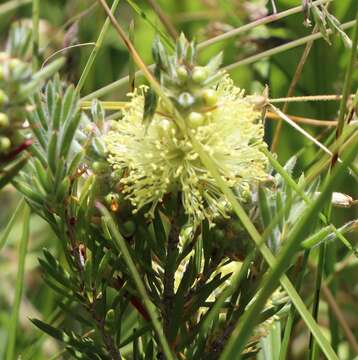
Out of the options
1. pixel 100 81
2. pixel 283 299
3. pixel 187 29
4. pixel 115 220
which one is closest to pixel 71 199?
pixel 115 220

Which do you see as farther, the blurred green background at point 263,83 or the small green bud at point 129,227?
the blurred green background at point 263,83

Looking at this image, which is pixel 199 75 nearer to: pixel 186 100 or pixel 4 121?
pixel 186 100

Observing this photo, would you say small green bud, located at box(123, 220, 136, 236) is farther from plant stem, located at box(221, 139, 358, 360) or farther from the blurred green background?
the blurred green background

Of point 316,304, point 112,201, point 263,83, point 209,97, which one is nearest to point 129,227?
point 112,201

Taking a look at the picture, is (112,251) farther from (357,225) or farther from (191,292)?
(357,225)

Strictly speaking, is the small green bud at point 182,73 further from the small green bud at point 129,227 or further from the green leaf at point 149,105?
the small green bud at point 129,227

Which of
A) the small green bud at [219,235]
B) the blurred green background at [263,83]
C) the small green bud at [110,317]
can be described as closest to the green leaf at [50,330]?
the small green bud at [110,317]

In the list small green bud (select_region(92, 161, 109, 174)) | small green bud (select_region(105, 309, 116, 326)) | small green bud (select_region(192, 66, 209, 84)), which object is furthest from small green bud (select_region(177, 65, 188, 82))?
small green bud (select_region(105, 309, 116, 326))
